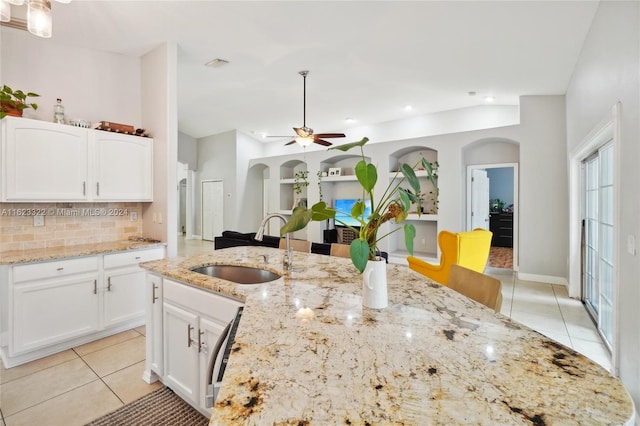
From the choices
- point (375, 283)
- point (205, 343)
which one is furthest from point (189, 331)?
point (375, 283)

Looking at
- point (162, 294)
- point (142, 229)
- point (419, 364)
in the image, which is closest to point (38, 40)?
point (142, 229)

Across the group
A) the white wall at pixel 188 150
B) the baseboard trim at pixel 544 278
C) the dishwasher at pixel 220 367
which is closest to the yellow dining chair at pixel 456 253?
the baseboard trim at pixel 544 278

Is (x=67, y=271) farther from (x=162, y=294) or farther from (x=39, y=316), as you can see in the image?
(x=162, y=294)

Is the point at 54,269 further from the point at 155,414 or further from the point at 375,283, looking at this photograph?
the point at 375,283

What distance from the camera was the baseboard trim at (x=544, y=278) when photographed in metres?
4.79

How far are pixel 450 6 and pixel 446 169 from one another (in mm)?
3367

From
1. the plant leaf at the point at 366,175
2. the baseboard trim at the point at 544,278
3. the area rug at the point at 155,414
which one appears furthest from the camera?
the baseboard trim at the point at 544,278

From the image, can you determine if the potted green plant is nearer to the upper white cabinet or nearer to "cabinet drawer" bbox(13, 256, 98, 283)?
the upper white cabinet

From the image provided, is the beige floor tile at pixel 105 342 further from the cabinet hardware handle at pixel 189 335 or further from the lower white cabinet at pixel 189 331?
the cabinet hardware handle at pixel 189 335

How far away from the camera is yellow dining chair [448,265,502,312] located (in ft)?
4.47

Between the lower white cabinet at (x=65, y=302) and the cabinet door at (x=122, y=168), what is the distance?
671mm

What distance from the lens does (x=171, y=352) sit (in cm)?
190

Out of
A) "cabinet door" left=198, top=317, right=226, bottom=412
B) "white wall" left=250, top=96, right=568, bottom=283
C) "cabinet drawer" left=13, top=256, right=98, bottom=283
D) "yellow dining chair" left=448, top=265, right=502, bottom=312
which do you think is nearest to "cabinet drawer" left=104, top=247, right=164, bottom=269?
"cabinet drawer" left=13, top=256, right=98, bottom=283

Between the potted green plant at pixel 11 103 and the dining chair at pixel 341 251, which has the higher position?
the potted green plant at pixel 11 103
